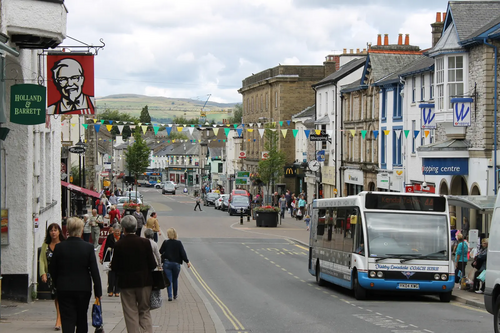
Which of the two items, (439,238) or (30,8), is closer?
(30,8)

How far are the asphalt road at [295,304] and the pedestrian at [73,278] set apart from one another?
4.46m

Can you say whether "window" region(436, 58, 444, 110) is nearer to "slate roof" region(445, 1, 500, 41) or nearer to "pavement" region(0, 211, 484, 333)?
"slate roof" region(445, 1, 500, 41)

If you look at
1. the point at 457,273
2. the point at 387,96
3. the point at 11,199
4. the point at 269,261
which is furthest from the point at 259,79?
the point at 11,199

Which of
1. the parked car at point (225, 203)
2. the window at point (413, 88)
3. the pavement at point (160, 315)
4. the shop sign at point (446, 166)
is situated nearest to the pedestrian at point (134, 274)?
the pavement at point (160, 315)

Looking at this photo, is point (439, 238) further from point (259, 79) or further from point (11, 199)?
point (259, 79)

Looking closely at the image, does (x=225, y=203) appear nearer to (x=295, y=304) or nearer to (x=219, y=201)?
(x=219, y=201)

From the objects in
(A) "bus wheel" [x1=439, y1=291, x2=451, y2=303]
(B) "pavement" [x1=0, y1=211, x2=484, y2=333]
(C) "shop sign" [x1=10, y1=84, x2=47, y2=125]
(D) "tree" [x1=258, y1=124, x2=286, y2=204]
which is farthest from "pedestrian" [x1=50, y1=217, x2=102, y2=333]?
(D) "tree" [x1=258, y1=124, x2=286, y2=204]

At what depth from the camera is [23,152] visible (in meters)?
15.0

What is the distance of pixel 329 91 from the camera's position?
59781mm

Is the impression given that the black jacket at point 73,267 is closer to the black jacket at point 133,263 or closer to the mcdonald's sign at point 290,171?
the black jacket at point 133,263

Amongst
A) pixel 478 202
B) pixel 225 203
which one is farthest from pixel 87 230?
pixel 225 203

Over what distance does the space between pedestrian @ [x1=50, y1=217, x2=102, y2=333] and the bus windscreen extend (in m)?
10.3

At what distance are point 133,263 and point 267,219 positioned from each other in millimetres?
37956

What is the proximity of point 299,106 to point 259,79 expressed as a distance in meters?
9.92
